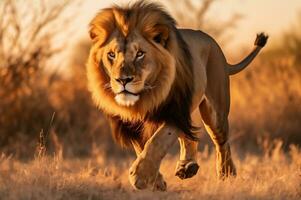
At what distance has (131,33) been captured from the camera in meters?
5.29

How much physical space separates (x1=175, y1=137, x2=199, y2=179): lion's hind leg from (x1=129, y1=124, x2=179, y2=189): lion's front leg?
1.13 feet

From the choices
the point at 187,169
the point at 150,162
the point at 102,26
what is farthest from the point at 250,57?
the point at 150,162

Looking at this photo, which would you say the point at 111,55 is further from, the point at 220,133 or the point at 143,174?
the point at 220,133

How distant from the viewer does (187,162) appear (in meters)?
5.61

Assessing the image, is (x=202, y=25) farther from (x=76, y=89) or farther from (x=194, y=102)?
(x=194, y=102)

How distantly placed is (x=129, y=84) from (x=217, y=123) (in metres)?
1.59

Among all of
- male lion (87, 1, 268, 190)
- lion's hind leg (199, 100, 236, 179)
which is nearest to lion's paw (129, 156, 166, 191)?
male lion (87, 1, 268, 190)

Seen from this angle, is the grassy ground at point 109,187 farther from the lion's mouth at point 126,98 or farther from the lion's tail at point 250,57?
the lion's tail at point 250,57

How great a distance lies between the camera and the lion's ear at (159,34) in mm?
5309

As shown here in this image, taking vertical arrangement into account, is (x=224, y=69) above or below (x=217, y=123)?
above

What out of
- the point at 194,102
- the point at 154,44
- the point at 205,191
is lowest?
the point at 205,191

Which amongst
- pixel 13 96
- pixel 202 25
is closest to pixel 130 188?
pixel 13 96

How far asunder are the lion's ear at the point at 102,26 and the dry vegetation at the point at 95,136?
0.90m

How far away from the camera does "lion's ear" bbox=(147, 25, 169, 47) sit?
5309mm
